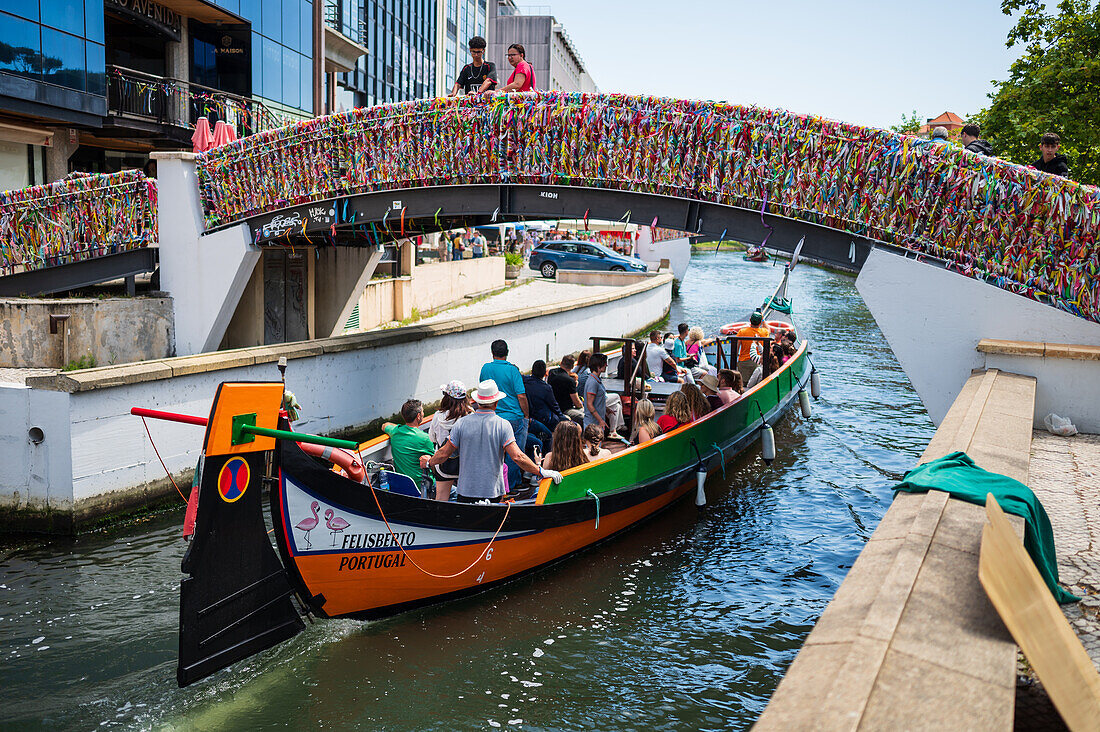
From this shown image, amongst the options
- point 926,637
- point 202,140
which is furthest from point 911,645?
point 202,140

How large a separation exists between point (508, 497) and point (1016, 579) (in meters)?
6.14

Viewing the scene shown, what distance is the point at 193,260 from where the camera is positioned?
1504 centimetres

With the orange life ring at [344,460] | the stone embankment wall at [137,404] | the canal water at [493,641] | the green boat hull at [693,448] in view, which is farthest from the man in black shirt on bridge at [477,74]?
the orange life ring at [344,460]

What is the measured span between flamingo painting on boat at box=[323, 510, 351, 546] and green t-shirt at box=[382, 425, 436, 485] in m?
1.58

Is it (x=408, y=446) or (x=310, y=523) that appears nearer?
(x=310, y=523)

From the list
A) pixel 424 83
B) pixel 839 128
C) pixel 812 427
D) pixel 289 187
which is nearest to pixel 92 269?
pixel 289 187

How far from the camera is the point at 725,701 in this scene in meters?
7.68

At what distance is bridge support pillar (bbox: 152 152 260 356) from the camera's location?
14.9 meters

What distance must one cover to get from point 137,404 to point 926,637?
32.5ft

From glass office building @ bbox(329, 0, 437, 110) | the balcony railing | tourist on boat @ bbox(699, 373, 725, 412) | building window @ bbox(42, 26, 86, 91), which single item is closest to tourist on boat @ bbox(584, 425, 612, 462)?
tourist on boat @ bbox(699, 373, 725, 412)

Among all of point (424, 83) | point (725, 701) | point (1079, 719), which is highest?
point (424, 83)

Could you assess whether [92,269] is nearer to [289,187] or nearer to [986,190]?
[289,187]

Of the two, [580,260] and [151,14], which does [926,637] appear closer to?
[151,14]

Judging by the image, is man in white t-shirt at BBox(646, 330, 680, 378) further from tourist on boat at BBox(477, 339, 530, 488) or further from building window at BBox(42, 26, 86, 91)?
building window at BBox(42, 26, 86, 91)
